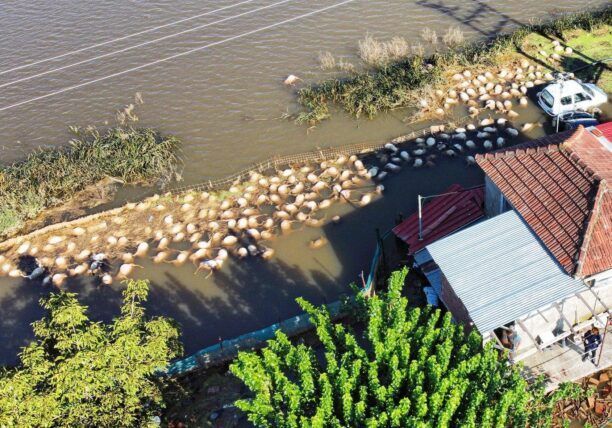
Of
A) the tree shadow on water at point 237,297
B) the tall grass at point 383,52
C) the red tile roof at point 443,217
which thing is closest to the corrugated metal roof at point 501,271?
the red tile roof at point 443,217

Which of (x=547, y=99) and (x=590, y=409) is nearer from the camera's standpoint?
(x=590, y=409)

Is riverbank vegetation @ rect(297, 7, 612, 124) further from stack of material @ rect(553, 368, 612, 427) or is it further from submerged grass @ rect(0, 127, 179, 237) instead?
stack of material @ rect(553, 368, 612, 427)

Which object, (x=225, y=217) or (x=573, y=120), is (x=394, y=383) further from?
(x=573, y=120)

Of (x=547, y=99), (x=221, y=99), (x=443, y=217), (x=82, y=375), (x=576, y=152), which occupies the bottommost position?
(x=221, y=99)

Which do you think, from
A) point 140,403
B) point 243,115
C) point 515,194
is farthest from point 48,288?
point 515,194

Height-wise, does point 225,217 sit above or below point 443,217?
below

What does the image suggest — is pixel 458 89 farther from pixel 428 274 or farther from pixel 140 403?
pixel 140 403

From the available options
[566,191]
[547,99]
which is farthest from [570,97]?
[566,191]

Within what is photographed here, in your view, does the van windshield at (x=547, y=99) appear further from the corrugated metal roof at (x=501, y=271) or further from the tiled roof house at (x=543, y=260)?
the corrugated metal roof at (x=501, y=271)

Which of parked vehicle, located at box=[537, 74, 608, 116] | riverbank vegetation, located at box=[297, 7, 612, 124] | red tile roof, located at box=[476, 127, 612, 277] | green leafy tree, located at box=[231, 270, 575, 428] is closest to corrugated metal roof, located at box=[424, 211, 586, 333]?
red tile roof, located at box=[476, 127, 612, 277]
